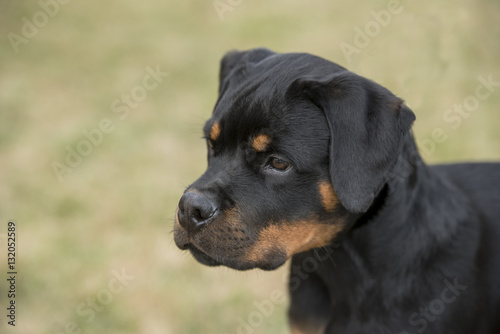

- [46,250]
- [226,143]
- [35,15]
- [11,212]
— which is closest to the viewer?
[226,143]

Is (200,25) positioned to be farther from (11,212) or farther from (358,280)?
(358,280)

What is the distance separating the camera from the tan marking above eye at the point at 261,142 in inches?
124

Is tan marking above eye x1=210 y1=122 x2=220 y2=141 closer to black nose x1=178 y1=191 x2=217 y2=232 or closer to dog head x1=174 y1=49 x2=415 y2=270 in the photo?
dog head x1=174 y1=49 x2=415 y2=270

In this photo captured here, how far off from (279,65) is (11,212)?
4097 mm

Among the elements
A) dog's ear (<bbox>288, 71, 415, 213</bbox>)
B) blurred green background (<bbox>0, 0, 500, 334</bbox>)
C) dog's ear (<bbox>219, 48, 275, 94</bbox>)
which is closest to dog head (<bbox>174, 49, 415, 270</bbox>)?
dog's ear (<bbox>288, 71, 415, 213</bbox>)

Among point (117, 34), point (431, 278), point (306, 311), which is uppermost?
point (431, 278)

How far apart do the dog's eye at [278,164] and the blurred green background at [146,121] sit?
95cm

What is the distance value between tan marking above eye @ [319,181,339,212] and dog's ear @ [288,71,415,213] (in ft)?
0.39

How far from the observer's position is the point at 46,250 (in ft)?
19.1

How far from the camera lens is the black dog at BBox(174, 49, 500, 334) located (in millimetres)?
3076

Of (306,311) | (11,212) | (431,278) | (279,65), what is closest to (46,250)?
(11,212)

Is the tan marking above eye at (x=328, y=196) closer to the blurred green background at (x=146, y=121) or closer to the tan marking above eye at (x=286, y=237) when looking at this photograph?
the tan marking above eye at (x=286, y=237)

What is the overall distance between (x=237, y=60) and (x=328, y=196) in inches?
50.5

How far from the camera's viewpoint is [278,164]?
318 centimetres
